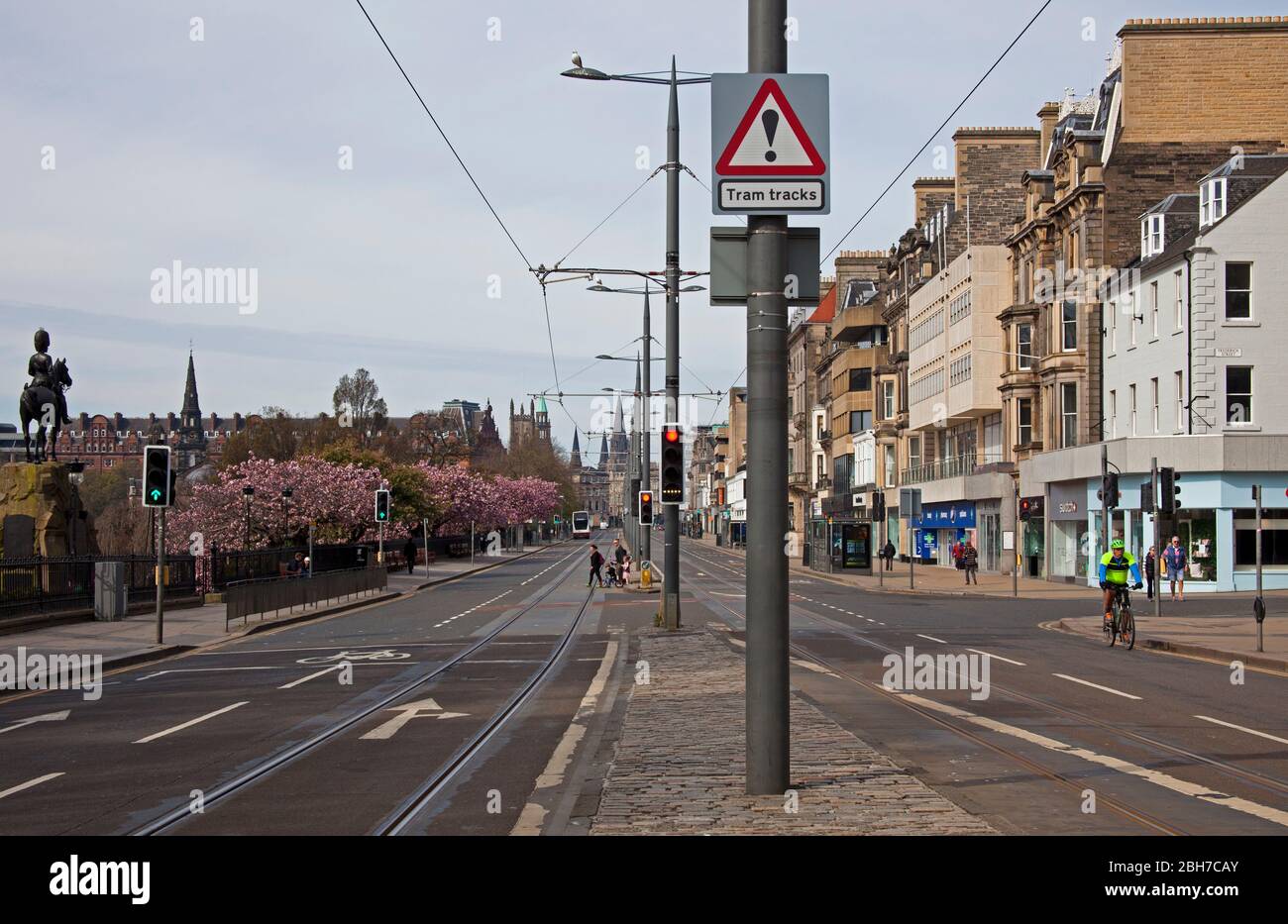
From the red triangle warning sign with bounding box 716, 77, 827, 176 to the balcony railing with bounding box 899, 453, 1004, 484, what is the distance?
176 ft

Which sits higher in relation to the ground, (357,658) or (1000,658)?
(1000,658)

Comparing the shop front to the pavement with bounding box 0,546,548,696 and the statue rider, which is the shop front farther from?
the statue rider

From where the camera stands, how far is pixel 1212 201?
4322 cm

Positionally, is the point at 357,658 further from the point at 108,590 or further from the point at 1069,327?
the point at 1069,327

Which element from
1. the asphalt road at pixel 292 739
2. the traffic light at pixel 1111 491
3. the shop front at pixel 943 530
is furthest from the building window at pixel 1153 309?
the asphalt road at pixel 292 739

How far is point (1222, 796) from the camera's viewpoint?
977 cm

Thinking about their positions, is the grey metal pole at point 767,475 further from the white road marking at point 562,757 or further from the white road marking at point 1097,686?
the white road marking at point 1097,686

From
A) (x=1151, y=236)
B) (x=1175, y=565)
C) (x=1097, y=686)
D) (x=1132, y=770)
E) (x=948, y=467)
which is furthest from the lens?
(x=948, y=467)

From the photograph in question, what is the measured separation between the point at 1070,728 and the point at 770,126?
26.4 ft

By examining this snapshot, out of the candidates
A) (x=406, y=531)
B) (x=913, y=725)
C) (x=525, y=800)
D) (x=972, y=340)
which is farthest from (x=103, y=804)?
(x=406, y=531)

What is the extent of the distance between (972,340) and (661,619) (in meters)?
37.0

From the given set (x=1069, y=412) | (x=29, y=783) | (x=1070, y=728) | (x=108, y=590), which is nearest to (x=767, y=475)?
(x=29, y=783)

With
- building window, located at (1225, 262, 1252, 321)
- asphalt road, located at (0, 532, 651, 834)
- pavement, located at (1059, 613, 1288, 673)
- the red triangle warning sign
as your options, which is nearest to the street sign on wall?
the red triangle warning sign

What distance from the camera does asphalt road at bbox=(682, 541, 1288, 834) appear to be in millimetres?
9188
